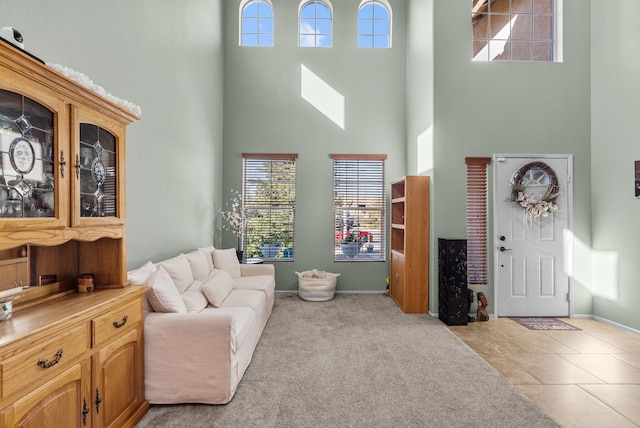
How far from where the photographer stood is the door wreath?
4469 mm

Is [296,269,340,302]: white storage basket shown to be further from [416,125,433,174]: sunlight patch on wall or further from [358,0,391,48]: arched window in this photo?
[358,0,391,48]: arched window

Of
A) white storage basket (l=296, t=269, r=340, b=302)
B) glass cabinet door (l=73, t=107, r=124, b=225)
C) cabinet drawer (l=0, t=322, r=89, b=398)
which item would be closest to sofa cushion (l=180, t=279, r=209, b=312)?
glass cabinet door (l=73, t=107, r=124, b=225)

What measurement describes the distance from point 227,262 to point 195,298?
145 centimetres

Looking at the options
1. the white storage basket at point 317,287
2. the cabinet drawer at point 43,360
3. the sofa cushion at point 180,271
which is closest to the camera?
the cabinet drawer at point 43,360

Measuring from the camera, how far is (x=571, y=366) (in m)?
3.08

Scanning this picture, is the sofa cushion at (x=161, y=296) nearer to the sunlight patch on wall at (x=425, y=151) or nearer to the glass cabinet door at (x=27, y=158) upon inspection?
the glass cabinet door at (x=27, y=158)

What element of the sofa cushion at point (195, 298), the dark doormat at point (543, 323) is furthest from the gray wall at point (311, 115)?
the sofa cushion at point (195, 298)

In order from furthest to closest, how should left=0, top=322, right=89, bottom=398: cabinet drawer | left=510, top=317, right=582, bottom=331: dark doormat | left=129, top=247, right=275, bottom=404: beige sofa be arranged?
left=510, top=317, right=582, bottom=331: dark doormat, left=129, top=247, right=275, bottom=404: beige sofa, left=0, top=322, right=89, bottom=398: cabinet drawer

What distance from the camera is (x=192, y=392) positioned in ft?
7.80

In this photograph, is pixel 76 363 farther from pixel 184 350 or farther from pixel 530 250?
pixel 530 250

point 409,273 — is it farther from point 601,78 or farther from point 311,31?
point 311,31

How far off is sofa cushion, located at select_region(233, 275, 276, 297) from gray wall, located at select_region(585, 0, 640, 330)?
445cm

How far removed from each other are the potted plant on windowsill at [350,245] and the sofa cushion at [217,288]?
246cm

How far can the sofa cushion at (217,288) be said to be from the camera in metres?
3.40
